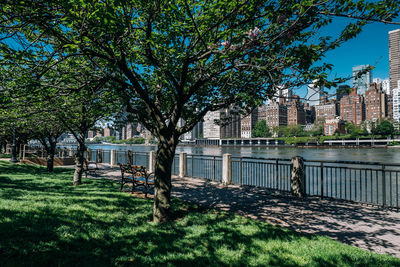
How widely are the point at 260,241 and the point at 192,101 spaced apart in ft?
18.2

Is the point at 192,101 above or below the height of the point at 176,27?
below

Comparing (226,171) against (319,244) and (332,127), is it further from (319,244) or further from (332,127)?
(332,127)

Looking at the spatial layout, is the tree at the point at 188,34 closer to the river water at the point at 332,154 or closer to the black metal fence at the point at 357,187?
the black metal fence at the point at 357,187

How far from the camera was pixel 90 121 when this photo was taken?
1005cm

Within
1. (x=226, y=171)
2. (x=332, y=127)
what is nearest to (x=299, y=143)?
(x=332, y=127)

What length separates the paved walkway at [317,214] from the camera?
4.88 meters

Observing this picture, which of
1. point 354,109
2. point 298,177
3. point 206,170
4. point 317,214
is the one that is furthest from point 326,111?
point 317,214

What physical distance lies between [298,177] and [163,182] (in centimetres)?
541

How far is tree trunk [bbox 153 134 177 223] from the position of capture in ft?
18.5

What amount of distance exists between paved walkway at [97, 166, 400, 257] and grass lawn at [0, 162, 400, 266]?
2.02 ft

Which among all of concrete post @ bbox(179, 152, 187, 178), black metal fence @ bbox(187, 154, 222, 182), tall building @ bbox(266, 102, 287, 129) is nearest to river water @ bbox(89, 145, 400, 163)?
black metal fence @ bbox(187, 154, 222, 182)

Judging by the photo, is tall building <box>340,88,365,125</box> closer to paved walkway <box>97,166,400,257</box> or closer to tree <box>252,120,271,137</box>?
tree <box>252,120,271,137</box>

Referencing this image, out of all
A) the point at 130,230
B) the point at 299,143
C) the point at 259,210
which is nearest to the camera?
the point at 130,230

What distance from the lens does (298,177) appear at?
27.8ft
